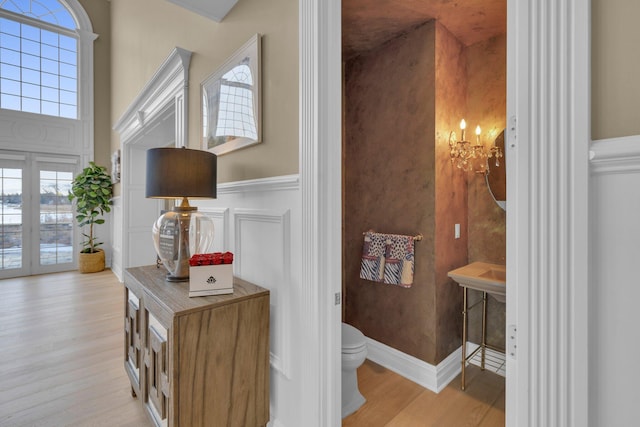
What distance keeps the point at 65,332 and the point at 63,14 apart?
19.7 ft

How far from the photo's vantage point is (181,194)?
1.53 metres

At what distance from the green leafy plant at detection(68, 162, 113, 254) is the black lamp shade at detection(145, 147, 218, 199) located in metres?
4.77

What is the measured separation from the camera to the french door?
508 cm

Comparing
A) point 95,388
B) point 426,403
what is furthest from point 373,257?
point 95,388

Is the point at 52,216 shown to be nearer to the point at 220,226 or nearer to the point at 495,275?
the point at 220,226

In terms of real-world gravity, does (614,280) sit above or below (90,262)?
above

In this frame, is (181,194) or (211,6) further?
(211,6)

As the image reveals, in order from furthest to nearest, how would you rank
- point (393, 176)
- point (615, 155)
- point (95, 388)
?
point (393, 176), point (95, 388), point (615, 155)

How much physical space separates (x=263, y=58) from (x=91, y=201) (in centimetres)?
523

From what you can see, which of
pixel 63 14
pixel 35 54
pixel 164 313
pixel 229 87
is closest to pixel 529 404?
pixel 164 313

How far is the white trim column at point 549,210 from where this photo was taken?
617 millimetres

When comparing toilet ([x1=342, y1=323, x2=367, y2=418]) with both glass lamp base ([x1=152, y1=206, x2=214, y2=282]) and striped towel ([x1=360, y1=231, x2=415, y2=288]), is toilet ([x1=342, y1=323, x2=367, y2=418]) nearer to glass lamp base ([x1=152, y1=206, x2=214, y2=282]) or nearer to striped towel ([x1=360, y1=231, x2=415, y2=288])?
striped towel ([x1=360, y1=231, x2=415, y2=288])

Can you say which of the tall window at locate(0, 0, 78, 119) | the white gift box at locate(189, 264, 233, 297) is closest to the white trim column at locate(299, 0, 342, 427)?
the white gift box at locate(189, 264, 233, 297)

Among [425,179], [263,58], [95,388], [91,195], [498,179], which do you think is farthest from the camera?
[91,195]
